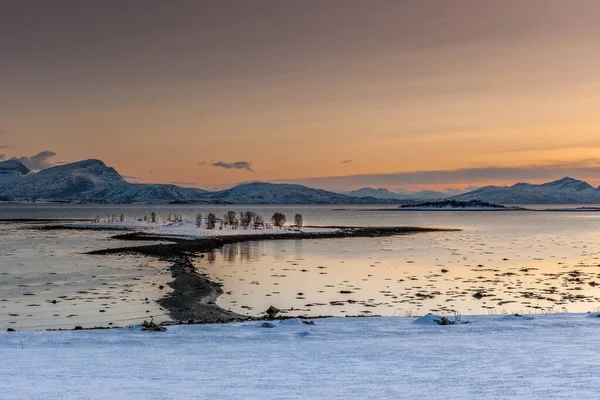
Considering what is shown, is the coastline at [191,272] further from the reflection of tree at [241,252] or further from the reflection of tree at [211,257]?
the reflection of tree at [241,252]

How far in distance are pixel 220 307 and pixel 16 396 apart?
16.0 metres

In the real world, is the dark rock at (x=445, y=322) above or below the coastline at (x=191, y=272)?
above

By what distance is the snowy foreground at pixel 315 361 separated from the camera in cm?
888

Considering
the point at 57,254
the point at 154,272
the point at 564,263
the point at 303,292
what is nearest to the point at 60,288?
the point at 154,272

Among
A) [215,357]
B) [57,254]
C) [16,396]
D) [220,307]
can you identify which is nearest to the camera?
[16,396]

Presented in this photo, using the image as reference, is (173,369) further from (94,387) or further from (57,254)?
(57,254)

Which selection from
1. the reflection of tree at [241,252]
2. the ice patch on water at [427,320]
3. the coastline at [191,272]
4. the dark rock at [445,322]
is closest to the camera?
the dark rock at [445,322]

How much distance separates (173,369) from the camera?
10398 mm

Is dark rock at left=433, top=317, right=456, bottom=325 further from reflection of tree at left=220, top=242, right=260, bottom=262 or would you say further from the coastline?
reflection of tree at left=220, top=242, right=260, bottom=262

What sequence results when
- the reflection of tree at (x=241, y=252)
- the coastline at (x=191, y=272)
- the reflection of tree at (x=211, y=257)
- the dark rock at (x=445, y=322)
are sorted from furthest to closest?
1. the reflection of tree at (x=241, y=252)
2. the reflection of tree at (x=211, y=257)
3. the coastline at (x=191, y=272)
4. the dark rock at (x=445, y=322)

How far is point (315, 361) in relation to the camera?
35.9 ft

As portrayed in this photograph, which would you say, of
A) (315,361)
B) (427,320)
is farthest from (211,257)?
(315,361)

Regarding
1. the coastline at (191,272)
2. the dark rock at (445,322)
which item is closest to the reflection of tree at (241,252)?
the coastline at (191,272)

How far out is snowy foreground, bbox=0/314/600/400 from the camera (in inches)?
349
